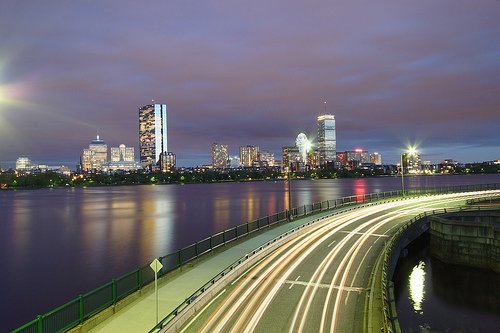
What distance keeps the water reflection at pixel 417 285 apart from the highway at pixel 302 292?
4.76 metres

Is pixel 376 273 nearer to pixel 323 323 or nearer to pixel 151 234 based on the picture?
pixel 323 323

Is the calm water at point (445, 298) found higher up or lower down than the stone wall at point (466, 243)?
lower down

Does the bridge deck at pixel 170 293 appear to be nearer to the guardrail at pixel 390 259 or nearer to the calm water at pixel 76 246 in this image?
the guardrail at pixel 390 259

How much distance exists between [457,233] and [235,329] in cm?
3154

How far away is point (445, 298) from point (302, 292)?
55.8ft

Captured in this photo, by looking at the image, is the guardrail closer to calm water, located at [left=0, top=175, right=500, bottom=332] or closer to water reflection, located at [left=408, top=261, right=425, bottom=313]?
water reflection, located at [left=408, top=261, right=425, bottom=313]

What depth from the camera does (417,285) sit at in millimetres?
33938

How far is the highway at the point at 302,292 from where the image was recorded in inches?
648

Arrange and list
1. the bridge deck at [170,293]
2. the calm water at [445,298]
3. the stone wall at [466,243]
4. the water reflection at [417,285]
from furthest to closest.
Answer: the stone wall at [466,243] < the water reflection at [417,285] < the calm water at [445,298] < the bridge deck at [170,293]

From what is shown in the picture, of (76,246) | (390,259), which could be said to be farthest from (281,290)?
(76,246)

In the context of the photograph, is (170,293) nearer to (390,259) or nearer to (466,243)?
(390,259)

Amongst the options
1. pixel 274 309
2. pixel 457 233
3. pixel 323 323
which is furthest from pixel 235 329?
pixel 457 233

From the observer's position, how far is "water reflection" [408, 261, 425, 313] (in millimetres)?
29656

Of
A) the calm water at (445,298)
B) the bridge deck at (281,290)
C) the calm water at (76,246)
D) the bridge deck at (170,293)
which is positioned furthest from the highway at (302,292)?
the calm water at (76,246)
